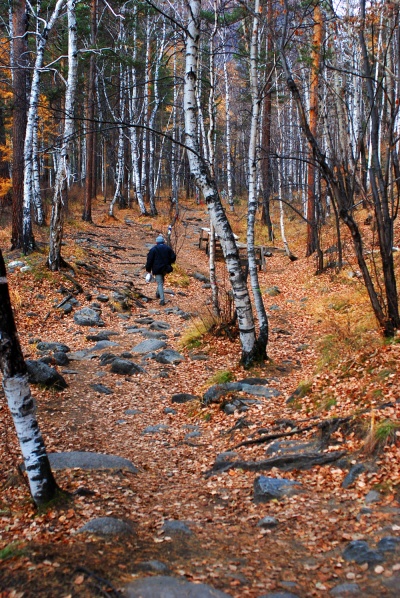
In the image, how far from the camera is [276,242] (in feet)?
76.4

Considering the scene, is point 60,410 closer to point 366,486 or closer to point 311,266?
point 366,486

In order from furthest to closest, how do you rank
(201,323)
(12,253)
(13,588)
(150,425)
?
1. (12,253)
2. (201,323)
3. (150,425)
4. (13,588)

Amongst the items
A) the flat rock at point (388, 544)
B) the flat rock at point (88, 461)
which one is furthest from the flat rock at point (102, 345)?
the flat rock at point (388, 544)

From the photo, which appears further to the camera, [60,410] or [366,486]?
[60,410]

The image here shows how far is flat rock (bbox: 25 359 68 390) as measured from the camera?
25.8 feet

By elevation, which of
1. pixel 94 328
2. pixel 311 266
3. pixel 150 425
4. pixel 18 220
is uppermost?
pixel 18 220

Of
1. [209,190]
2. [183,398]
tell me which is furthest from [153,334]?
[209,190]

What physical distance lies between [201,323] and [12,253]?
265 inches

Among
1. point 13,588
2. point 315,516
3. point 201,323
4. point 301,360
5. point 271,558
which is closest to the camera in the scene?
point 13,588

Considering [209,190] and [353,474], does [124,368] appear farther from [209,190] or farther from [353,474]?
[353,474]

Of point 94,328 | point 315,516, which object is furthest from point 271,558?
point 94,328

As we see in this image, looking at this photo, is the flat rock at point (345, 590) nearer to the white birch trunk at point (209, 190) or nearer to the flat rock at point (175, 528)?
the flat rock at point (175, 528)

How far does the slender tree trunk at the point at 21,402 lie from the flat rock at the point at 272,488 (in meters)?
1.87

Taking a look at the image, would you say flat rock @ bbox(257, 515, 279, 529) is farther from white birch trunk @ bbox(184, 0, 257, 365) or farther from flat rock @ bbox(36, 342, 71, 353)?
flat rock @ bbox(36, 342, 71, 353)
